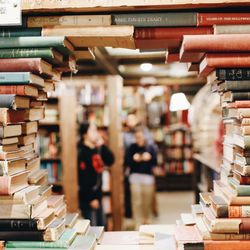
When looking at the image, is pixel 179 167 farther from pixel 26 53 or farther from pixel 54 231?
pixel 26 53

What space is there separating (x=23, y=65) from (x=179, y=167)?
9.46 metres

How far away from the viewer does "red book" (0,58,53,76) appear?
1542 mm

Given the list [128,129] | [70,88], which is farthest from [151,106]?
[70,88]

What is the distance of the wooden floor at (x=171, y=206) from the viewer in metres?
7.16

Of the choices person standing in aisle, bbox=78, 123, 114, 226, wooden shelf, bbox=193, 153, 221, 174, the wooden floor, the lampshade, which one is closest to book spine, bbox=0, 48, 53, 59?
the lampshade

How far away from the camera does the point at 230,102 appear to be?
161 cm

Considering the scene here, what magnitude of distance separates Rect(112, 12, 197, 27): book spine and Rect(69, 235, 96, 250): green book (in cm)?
87

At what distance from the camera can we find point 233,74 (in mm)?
1561

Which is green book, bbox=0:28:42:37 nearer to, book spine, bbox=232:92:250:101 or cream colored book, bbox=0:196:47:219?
cream colored book, bbox=0:196:47:219

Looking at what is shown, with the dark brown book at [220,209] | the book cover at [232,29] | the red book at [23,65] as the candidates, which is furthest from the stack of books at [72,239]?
the book cover at [232,29]

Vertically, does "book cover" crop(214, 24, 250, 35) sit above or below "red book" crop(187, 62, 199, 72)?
above

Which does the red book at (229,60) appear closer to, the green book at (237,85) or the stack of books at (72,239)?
the green book at (237,85)

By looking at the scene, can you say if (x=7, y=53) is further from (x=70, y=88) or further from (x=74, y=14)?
(x=70, y=88)

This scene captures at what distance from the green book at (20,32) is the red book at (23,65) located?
102 millimetres
